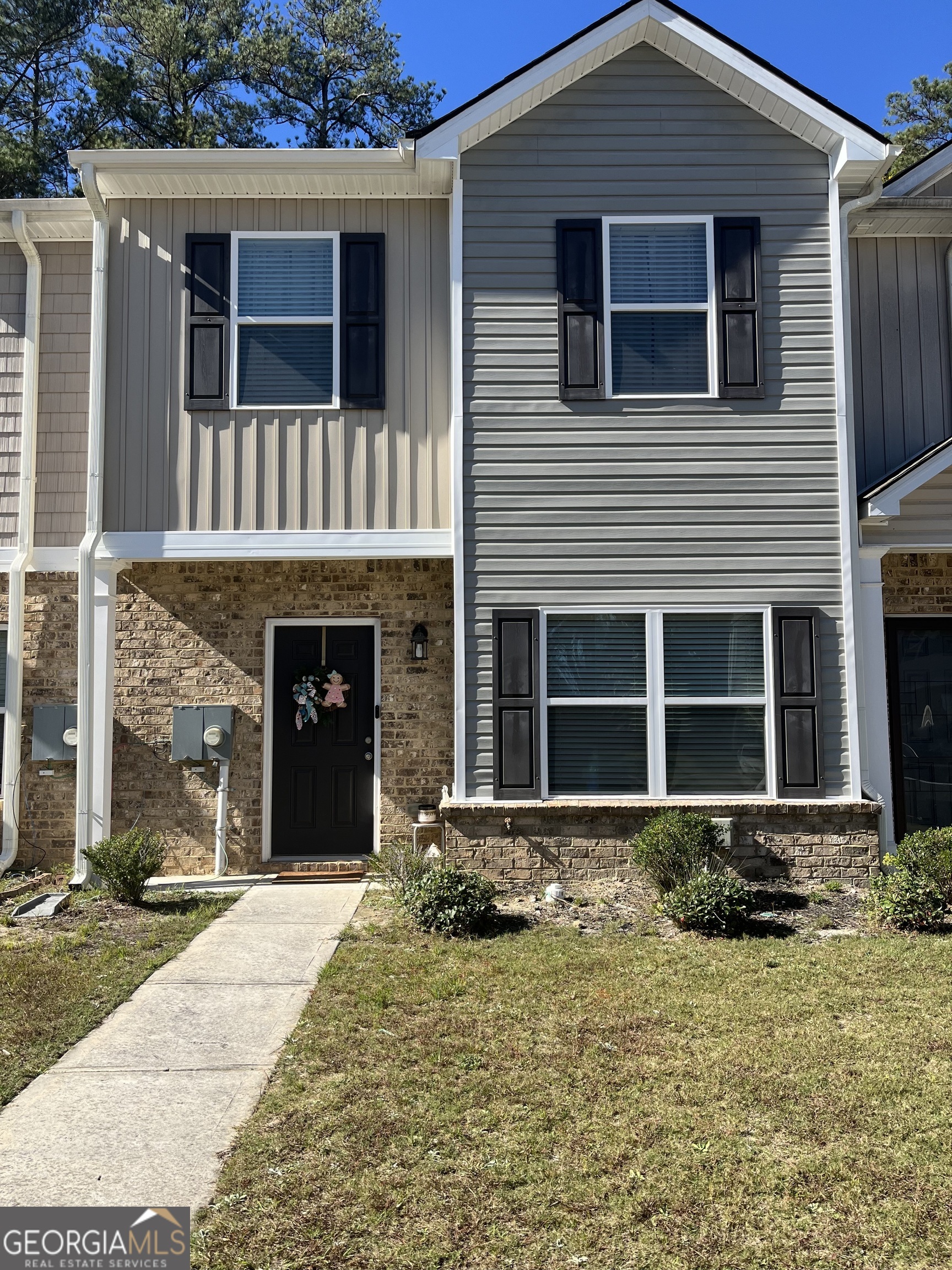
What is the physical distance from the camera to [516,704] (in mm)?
7590

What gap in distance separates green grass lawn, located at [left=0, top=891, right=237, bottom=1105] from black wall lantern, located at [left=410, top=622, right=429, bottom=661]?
8.55ft

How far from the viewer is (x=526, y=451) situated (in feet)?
25.7

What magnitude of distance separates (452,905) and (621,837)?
165cm

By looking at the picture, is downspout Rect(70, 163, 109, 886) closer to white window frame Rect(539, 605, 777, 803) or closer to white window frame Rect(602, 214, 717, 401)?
white window frame Rect(539, 605, 777, 803)

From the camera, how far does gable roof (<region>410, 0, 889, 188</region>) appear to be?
7676 mm

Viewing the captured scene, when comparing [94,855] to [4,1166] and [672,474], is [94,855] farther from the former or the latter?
[672,474]

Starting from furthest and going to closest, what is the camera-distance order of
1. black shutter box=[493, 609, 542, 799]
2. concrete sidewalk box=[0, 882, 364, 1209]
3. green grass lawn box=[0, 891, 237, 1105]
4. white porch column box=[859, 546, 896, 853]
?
white porch column box=[859, 546, 896, 853], black shutter box=[493, 609, 542, 799], green grass lawn box=[0, 891, 237, 1105], concrete sidewalk box=[0, 882, 364, 1209]

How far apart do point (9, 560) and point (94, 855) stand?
9.53 feet

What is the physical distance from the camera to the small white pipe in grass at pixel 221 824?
8.52m

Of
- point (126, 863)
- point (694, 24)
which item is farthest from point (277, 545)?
point (694, 24)

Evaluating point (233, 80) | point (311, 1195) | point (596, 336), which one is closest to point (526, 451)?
point (596, 336)

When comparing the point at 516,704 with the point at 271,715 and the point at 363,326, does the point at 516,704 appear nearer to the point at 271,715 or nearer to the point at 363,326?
the point at 271,715

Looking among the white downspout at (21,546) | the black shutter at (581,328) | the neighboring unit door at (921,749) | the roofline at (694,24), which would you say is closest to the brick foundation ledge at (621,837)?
the neighboring unit door at (921,749)

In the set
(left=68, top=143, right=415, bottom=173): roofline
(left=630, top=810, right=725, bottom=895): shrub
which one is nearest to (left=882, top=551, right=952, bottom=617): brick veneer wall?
(left=630, top=810, right=725, bottom=895): shrub
